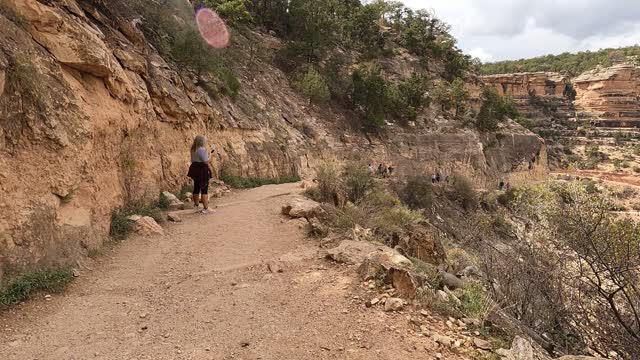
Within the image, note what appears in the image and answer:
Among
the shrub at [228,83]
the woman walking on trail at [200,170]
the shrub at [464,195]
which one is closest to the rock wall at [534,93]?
the shrub at [464,195]

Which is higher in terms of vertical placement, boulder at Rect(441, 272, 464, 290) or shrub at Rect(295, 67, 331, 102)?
shrub at Rect(295, 67, 331, 102)

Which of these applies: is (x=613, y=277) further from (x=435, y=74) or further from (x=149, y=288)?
(x=435, y=74)

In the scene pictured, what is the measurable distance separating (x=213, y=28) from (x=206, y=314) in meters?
17.3

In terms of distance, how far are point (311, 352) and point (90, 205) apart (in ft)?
12.9

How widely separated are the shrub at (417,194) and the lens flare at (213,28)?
1151cm

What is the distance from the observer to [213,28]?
737 inches

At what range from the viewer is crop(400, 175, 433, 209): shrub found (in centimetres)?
2073

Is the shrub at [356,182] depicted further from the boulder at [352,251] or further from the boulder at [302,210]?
the boulder at [352,251]

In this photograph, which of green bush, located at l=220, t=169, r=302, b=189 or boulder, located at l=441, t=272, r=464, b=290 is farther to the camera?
green bush, located at l=220, t=169, r=302, b=189

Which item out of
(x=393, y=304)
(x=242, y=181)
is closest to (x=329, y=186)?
(x=242, y=181)

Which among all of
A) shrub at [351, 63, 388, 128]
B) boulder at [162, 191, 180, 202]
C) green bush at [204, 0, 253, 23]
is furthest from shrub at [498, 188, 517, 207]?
boulder at [162, 191, 180, 202]

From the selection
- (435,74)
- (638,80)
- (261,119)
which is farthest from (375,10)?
(638,80)

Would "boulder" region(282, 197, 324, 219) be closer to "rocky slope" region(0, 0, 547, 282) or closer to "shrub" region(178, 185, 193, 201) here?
"shrub" region(178, 185, 193, 201)

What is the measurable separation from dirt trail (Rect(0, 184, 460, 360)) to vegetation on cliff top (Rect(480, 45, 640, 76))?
77469mm
